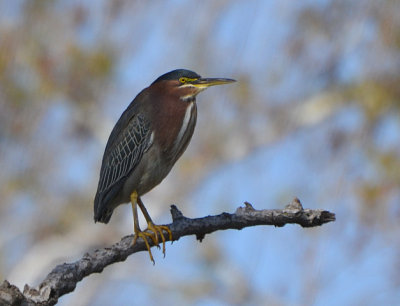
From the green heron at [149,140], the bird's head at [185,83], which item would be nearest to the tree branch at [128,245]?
the green heron at [149,140]

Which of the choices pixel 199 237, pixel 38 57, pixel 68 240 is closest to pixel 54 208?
pixel 68 240

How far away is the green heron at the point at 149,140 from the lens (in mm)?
4426

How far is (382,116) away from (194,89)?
6.15 meters

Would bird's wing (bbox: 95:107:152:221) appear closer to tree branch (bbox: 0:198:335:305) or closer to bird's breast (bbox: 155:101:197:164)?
bird's breast (bbox: 155:101:197:164)

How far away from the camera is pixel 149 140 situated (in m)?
4.46

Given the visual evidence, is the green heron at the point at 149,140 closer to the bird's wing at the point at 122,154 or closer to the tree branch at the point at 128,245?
the bird's wing at the point at 122,154

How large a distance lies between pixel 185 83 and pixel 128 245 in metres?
1.54

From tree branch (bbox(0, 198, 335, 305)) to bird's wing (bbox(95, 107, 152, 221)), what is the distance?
0.82 meters

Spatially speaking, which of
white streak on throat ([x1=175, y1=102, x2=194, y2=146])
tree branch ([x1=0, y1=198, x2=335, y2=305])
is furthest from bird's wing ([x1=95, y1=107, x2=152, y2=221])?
tree branch ([x1=0, y1=198, x2=335, y2=305])

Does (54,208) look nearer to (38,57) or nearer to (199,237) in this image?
(38,57)

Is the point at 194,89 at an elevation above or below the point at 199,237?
above

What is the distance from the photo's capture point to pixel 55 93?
422 inches

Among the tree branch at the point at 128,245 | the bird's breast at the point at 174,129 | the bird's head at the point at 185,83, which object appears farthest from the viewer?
the bird's head at the point at 185,83

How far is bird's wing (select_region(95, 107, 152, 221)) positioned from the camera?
449 centimetres
